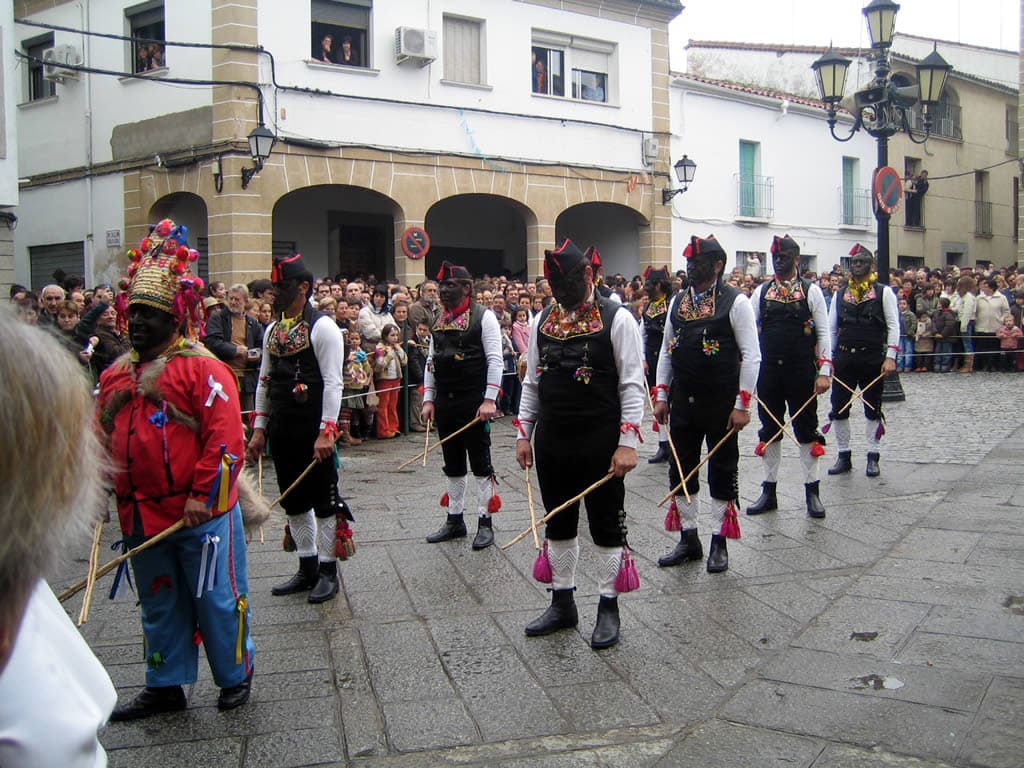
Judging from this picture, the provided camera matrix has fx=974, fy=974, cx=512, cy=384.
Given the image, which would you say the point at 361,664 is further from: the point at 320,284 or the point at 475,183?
the point at 475,183

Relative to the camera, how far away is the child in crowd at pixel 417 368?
1353 centimetres

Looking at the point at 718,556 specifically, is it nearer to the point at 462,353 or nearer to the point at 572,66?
the point at 462,353

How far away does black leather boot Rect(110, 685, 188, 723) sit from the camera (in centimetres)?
417

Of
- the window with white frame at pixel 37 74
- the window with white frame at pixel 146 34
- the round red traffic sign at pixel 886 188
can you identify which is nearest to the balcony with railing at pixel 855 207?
the round red traffic sign at pixel 886 188

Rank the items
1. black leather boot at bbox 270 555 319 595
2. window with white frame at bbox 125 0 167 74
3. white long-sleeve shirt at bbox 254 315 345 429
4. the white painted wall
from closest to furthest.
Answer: white long-sleeve shirt at bbox 254 315 345 429 → black leather boot at bbox 270 555 319 595 → window with white frame at bbox 125 0 167 74 → the white painted wall

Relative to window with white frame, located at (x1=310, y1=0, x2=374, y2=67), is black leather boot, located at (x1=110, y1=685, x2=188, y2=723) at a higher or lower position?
lower

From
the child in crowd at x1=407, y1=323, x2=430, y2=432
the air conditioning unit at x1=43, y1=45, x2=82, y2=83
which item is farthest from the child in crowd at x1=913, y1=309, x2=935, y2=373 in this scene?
the air conditioning unit at x1=43, y1=45, x2=82, y2=83

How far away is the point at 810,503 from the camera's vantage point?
7816mm

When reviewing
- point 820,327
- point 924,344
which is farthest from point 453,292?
point 924,344

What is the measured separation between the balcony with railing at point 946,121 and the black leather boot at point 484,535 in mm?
30389

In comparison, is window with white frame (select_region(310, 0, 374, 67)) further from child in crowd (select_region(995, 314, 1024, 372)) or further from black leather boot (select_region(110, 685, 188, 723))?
black leather boot (select_region(110, 685, 188, 723))

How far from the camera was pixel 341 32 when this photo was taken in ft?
61.4

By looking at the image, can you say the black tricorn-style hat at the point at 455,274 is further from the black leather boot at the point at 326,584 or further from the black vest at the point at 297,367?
the black leather boot at the point at 326,584

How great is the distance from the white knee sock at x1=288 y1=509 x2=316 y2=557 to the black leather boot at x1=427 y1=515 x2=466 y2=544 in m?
1.34
